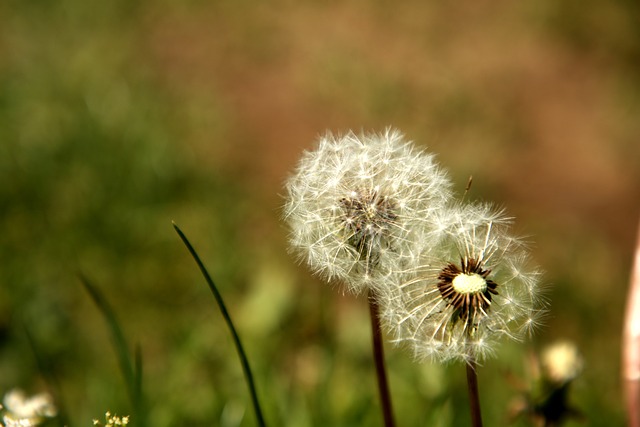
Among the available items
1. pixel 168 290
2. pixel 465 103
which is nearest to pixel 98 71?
pixel 168 290

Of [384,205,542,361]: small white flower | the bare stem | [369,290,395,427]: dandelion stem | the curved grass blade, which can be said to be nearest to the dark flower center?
[384,205,542,361]: small white flower

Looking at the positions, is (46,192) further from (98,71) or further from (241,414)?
(241,414)

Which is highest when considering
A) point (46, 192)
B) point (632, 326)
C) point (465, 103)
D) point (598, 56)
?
point (598, 56)

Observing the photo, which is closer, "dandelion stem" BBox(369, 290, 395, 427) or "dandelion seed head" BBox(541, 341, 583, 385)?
"dandelion stem" BBox(369, 290, 395, 427)

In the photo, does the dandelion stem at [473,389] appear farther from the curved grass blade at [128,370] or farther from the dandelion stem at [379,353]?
the curved grass blade at [128,370]

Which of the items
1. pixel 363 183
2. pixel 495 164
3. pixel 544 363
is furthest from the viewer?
pixel 495 164

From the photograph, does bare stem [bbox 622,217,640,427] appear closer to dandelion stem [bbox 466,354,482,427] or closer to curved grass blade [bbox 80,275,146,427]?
dandelion stem [bbox 466,354,482,427]

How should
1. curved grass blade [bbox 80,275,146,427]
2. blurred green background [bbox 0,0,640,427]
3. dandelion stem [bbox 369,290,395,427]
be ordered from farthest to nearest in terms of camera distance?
blurred green background [bbox 0,0,640,427]
curved grass blade [bbox 80,275,146,427]
dandelion stem [bbox 369,290,395,427]

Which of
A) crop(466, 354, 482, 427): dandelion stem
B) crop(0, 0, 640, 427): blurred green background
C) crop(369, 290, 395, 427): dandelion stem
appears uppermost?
crop(0, 0, 640, 427): blurred green background
